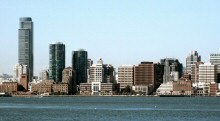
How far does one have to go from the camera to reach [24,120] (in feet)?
261

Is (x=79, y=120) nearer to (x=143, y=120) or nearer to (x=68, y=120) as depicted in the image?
(x=68, y=120)

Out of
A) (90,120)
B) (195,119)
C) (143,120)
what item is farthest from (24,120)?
(195,119)

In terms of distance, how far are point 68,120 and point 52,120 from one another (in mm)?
1897

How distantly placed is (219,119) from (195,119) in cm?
291

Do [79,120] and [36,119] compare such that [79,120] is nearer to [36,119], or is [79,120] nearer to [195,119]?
[36,119]

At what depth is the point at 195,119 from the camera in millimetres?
82938

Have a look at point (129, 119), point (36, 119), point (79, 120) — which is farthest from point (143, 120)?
point (36, 119)

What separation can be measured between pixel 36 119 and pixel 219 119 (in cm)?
2227

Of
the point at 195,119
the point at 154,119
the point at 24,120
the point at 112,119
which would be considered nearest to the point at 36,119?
the point at 24,120

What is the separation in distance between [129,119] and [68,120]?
754 cm

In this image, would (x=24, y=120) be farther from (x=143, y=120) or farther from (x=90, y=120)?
(x=143, y=120)

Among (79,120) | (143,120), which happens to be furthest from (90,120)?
(143,120)

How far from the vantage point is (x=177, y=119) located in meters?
82.8

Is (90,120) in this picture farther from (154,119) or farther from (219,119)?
(219,119)
